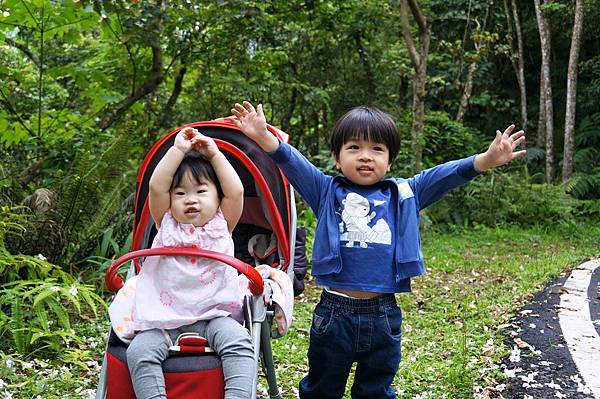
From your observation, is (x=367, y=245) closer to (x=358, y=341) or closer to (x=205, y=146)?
(x=358, y=341)

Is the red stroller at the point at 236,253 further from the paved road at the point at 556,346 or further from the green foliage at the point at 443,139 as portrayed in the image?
the green foliage at the point at 443,139

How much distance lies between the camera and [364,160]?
9.14ft

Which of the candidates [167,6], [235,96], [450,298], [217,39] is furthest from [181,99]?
[450,298]

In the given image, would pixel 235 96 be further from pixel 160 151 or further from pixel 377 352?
pixel 377 352

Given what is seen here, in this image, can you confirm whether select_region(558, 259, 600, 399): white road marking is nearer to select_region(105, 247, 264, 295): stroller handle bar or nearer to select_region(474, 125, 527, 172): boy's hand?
select_region(474, 125, 527, 172): boy's hand

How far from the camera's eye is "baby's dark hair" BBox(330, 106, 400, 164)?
2.77 metres

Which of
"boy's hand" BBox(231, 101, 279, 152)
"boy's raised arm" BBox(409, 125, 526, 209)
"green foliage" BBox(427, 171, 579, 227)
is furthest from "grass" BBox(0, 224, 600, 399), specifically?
"green foliage" BBox(427, 171, 579, 227)

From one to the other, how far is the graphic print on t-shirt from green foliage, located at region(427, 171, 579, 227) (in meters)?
7.69

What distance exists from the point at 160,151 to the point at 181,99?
25.1 feet

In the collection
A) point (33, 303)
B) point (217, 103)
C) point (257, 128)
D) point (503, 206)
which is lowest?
point (503, 206)

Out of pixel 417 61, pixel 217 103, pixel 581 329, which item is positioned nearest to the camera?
pixel 581 329

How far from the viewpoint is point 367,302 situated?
275 cm

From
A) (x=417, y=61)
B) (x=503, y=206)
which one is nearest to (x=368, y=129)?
(x=417, y=61)

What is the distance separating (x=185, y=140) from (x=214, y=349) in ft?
2.98
